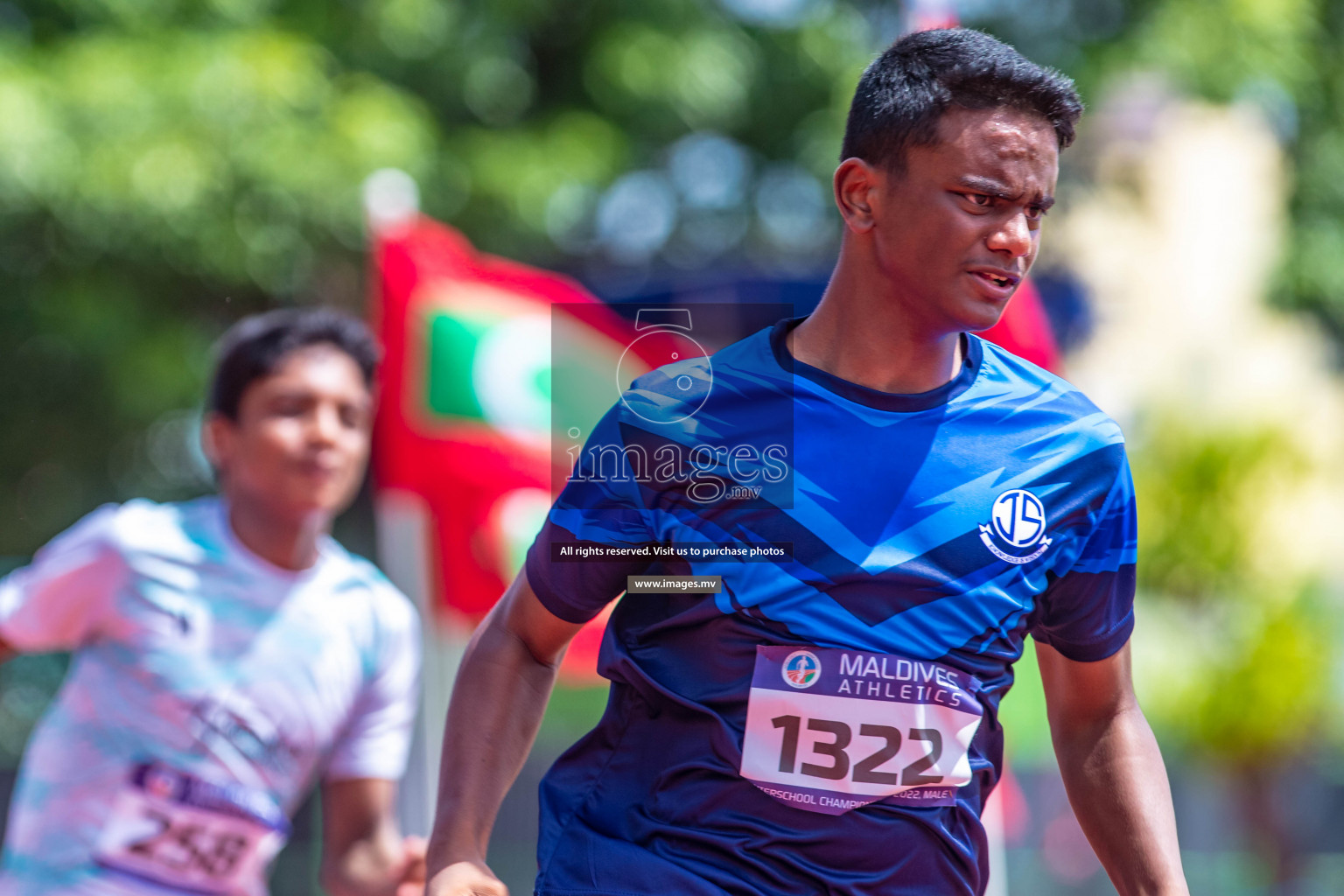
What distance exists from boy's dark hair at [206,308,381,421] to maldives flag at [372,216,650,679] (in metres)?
1.65

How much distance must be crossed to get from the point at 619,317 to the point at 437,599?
1369 millimetres

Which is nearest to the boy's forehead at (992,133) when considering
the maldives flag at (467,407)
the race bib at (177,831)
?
the race bib at (177,831)

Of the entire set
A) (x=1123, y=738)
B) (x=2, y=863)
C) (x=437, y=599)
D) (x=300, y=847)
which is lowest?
(x=300, y=847)

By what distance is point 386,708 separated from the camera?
4.04 m

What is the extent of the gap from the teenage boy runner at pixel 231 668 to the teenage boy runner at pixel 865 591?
4.38 feet

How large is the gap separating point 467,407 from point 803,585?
4.13 meters

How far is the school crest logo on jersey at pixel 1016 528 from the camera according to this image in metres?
2.19

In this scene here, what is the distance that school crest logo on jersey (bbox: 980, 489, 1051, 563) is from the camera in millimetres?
2191

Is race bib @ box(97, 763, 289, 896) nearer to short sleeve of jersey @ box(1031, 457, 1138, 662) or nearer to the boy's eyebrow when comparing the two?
short sleeve of jersey @ box(1031, 457, 1138, 662)

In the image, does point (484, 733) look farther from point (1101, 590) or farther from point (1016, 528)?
point (1101, 590)

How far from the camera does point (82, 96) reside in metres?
7.83

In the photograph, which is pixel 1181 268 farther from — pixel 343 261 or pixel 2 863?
pixel 2 863

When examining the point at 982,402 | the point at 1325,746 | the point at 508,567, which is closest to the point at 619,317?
the point at 508,567

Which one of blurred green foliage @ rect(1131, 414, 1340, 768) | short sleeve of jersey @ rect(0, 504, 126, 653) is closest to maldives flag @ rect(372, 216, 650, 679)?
short sleeve of jersey @ rect(0, 504, 126, 653)
